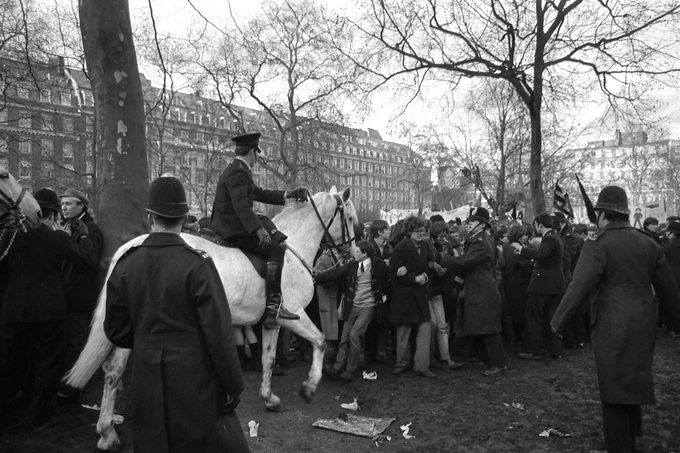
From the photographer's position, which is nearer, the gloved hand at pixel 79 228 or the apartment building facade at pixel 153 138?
the gloved hand at pixel 79 228

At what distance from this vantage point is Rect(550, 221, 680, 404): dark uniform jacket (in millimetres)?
4539

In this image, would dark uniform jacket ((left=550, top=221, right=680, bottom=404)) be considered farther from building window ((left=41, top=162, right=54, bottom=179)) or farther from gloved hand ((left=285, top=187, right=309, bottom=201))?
building window ((left=41, top=162, right=54, bottom=179))

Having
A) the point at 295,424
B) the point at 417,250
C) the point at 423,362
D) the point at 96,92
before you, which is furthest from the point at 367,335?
the point at 96,92

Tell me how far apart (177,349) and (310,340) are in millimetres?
3476

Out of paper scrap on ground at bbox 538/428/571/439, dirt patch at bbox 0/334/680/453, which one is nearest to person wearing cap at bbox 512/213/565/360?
dirt patch at bbox 0/334/680/453

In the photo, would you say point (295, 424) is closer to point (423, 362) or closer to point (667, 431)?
point (423, 362)

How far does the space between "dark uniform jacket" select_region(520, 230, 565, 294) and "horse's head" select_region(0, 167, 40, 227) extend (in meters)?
7.05

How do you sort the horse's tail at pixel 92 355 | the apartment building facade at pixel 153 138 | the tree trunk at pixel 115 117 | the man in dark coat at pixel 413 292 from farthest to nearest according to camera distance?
the apartment building facade at pixel 153 138, the man in dark coat at pixel 413 292, the tree trunk at pixel 115 117, the horse's tail at pixel 92 355

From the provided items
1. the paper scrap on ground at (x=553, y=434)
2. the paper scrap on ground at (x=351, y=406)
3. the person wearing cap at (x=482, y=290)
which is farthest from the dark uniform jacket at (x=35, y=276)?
the person wearing cap at (x=482, y=290)

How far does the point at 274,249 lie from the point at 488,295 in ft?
12.0

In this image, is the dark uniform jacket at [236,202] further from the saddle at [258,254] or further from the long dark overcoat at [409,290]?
the long dark overcoat at [409,290]

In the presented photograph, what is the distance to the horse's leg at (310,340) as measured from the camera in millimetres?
6152

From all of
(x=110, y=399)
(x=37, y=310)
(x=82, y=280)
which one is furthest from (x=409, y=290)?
(x=37, y=310)

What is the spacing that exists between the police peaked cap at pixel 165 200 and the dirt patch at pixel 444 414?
6.91 ft
